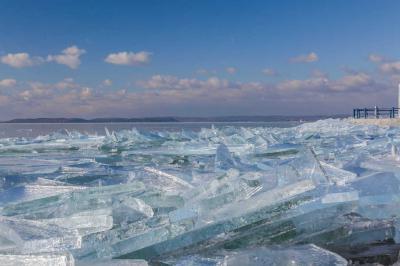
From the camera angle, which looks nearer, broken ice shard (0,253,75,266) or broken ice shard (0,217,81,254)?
broken ice shard (0,253,75,266)

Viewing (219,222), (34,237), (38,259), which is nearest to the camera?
(38,259)

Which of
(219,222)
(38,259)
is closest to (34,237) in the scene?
(38,259)

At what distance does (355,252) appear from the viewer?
2225mm

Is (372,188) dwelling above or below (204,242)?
above

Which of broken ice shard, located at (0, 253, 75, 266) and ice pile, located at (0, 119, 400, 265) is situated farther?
ice pile, located at (0, 119, 400, 265)

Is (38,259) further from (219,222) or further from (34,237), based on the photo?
(219,222)

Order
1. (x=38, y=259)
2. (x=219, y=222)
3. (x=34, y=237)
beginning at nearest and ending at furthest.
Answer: (x=38, y=259) < (x=34, y=237) < (x=219, y=222)

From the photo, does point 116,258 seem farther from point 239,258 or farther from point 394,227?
point 394,227

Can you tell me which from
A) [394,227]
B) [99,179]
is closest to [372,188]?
[394,227]

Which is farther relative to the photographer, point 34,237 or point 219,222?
point 219,222

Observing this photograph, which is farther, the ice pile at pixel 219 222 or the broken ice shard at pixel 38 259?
the ice pile at pixel 219 222

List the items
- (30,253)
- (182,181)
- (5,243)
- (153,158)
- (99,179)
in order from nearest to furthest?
(30,253) < (5,243) < (182,181) < (99,179) < (153,158)

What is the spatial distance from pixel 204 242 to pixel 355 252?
26.7 inches

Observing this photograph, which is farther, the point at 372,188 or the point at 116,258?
the point at 372,188
